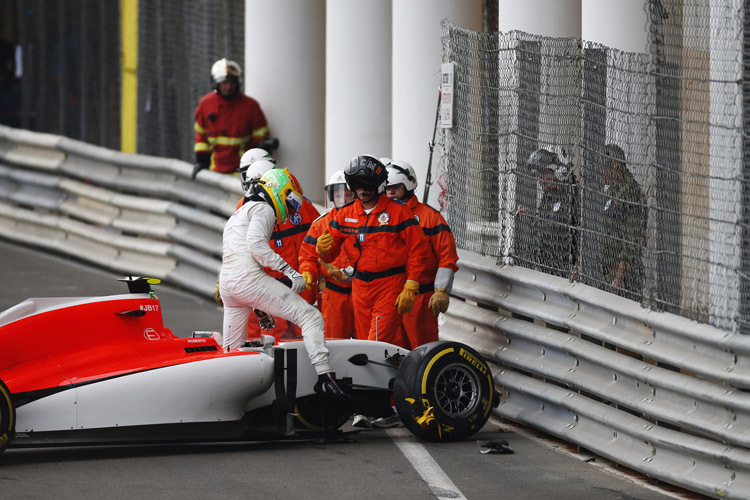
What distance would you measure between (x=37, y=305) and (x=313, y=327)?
67.7 inches

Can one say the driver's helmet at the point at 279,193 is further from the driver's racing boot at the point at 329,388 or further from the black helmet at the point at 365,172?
the driver's racing boot at the point at 329,388

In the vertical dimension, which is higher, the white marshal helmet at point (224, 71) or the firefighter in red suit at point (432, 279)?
the white marshal helmet at point (224, 71)

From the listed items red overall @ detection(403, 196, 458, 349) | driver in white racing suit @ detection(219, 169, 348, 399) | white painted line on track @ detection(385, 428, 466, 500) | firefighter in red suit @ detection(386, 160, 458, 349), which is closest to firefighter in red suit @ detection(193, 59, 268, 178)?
firefighter in red suit @ detection(386, 160, 458, 349)

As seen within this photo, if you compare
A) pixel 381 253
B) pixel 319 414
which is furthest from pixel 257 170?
pixel 319 414

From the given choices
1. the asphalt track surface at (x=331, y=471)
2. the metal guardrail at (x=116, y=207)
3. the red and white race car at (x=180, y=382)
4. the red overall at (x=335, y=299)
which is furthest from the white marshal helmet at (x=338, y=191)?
the metal guardrail at (x=116, y=207)

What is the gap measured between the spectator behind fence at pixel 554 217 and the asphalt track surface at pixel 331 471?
118cm

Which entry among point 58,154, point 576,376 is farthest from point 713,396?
point 58,154

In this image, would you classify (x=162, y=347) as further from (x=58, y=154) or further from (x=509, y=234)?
(x=58, y=154)

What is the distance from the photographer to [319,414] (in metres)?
9.27

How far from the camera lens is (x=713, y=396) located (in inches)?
294

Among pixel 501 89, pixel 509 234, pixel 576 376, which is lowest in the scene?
pixel 576 376

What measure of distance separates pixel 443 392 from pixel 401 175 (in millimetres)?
2035

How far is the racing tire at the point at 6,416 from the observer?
8184 mm

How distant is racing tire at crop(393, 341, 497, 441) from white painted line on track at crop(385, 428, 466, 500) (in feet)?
0.47
